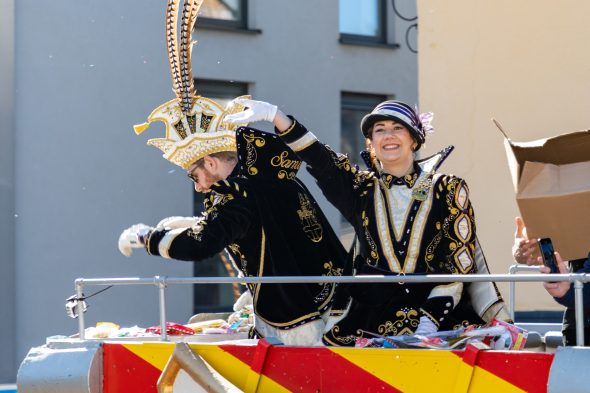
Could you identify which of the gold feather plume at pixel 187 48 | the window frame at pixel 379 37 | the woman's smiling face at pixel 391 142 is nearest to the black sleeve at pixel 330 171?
the woman's smiling face at pixel 391 142

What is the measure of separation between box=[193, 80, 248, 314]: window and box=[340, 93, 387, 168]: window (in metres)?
1.36

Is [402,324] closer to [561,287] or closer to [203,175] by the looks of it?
[561,287]

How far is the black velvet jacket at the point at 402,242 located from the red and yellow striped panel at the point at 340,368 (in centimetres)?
47

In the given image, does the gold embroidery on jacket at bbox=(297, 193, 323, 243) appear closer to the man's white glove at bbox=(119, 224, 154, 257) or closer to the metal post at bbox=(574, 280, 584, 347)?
the man's white glove at bbox=(119, 224, 154, 257)

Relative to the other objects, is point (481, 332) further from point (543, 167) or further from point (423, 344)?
point (543, 167)

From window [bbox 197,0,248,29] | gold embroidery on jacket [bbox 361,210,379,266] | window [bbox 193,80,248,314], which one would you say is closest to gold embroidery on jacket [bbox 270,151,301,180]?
gold embroidery on jacket [bbox 361,210,379,266]

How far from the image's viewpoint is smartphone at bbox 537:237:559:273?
4195 millimetres

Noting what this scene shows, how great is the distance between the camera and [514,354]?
384cm

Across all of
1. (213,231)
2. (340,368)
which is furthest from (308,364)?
(213,231)

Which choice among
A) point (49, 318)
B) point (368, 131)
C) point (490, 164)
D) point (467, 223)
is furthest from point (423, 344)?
point (49, 318)

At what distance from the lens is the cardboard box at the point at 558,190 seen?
13.7ft

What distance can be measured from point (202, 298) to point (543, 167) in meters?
9.08

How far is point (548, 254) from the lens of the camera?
13.8 ft

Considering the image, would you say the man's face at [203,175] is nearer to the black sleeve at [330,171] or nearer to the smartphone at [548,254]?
the black sleeve at [330,171]
